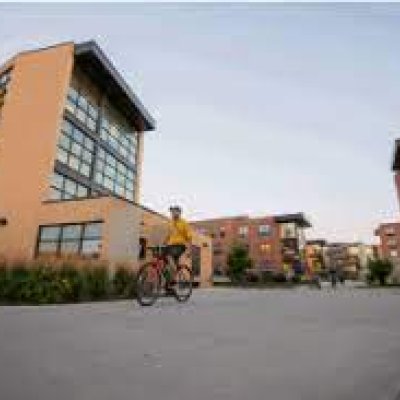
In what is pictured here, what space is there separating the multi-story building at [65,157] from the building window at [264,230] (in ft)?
206

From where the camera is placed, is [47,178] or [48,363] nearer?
[48,363]

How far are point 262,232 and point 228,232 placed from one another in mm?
8402

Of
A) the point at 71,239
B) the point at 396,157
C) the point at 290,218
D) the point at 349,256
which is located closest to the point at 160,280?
the point at 71,239

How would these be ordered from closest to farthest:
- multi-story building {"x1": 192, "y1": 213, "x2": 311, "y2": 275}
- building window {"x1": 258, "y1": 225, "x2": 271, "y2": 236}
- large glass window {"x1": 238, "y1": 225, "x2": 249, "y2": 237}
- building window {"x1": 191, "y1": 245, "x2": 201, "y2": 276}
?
building window {"x1": 191, "y1": 245, "x2": 201, "y2": 276} → multi-story building {"x1": 192, "y1": 213, "x2": 311, "y2": 275} → building window {"x1": 258, "y1": 225, "x2": 271, "y2": 236} → large glass window {"x1": 238, "y1": 225, "x2": 249, "y2": 237}

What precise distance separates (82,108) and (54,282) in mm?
17649

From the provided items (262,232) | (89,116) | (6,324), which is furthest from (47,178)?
(262,232)

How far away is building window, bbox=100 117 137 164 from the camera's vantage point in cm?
2845

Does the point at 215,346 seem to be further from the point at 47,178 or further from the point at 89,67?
the point at 89,67

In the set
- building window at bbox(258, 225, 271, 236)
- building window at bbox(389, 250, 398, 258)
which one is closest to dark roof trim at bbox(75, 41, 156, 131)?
building window at bbox(258, 225, 271, 236)

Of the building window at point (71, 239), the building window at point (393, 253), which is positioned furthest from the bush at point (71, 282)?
the building window at point (393, 253)

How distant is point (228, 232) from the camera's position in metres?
94.9

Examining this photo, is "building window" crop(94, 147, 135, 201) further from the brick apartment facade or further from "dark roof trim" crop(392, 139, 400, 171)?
the brick apartment facade

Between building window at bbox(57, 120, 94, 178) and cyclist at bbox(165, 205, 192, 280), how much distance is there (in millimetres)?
15741

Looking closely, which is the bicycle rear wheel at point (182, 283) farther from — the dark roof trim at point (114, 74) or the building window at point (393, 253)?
the building window at point (393, 253)
